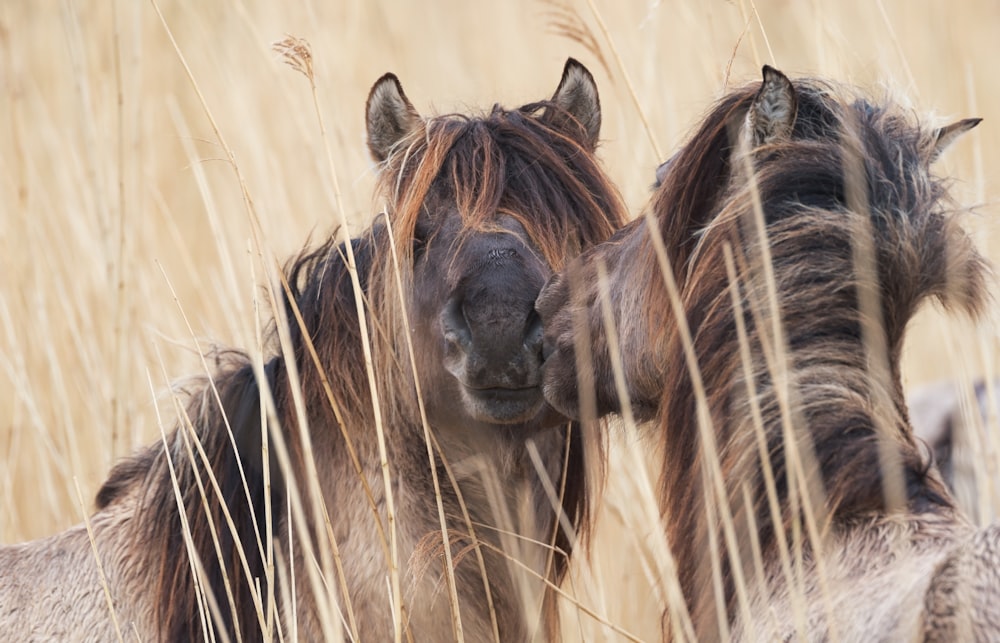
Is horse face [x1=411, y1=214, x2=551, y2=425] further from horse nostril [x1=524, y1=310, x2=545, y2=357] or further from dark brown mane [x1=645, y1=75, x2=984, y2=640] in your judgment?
dark brown mane [x1=645, y1=75, x2=984, y2=640]

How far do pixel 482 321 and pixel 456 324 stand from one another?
0.07m

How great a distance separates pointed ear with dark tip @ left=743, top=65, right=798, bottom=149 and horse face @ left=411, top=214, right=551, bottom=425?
0.64 meters

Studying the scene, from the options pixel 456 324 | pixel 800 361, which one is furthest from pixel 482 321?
pixel 800 361

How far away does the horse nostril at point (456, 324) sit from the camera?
86.1 inches

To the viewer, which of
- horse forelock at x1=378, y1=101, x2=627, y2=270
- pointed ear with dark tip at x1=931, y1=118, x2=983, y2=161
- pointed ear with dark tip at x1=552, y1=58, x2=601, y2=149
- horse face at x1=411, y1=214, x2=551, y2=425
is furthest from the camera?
pointed ear with dark tip at x1=552, y1=58, x2=601, y2=149

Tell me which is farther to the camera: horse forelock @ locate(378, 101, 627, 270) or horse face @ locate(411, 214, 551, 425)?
horse forelock @ locate(378, 101, 627, 270)

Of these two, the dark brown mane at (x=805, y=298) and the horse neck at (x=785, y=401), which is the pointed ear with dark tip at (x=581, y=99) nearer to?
the dark brown mane at (x=805, y=298)

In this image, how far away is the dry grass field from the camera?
10.7 ft

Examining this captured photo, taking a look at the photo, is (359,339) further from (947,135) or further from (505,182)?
(947,135)

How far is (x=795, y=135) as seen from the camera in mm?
1738

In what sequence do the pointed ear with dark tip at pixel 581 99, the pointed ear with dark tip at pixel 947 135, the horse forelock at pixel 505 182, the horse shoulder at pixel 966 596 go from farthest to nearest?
1. the pointed ear with dark tip at pixel 581 99
2. the horse forelock at pixel 505 182
3. the pointed ear with dark tip at pixel 947 135
4. the horse shoulder at pixel 966 596

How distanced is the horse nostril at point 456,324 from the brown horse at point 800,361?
0.45m

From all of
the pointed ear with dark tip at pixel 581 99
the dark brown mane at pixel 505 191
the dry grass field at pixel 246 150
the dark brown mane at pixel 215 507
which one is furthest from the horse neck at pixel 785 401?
the dark brown mane at pixel 215 507

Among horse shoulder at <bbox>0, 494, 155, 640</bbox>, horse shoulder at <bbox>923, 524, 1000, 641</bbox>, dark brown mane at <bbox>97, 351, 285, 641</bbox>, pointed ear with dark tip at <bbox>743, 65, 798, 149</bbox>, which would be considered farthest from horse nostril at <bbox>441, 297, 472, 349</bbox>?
horse shoulder at <bbox>923, 524, 1000, 641</bbox>
